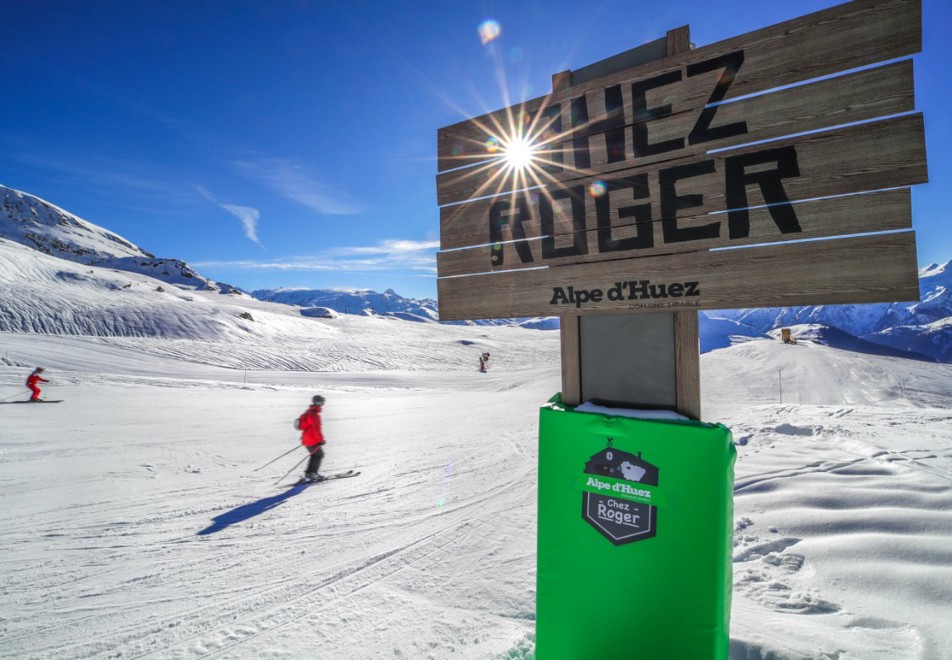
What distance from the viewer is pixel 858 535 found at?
4191 millimetres

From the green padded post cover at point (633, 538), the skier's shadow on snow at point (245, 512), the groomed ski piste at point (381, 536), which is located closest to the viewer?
the green padded post cover at point (633, 538)

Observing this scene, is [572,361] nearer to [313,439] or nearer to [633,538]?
[633,538]

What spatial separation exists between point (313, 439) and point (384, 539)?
10.7 feet

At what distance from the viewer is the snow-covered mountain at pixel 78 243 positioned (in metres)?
105

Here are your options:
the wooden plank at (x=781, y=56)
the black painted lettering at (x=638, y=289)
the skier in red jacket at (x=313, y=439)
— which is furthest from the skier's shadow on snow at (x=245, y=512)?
the wooden plank at (x=781, y=56)

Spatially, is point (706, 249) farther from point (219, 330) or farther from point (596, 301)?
point (219, 330)

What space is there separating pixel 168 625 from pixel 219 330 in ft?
120

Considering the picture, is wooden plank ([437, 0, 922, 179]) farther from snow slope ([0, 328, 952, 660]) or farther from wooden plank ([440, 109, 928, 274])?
snow slope ([0, 328, 952, 660])

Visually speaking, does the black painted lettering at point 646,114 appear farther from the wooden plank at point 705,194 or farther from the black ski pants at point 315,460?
the black ski pants at point 315,460

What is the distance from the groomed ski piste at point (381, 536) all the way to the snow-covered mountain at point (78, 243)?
4013 inches

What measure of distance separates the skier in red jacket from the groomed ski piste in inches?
20.0

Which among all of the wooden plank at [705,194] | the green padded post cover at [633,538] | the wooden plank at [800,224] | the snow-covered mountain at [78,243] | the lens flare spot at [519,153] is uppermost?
the snow-covered mountain at [78,243]

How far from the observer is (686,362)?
2350mm

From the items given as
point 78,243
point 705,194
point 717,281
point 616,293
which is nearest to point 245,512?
point 616,293
